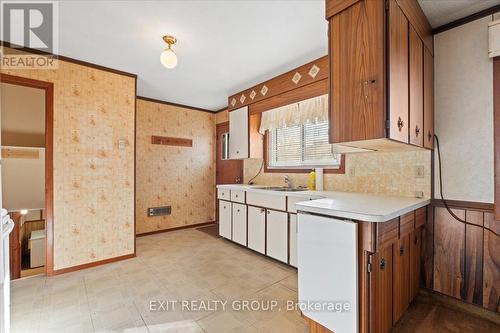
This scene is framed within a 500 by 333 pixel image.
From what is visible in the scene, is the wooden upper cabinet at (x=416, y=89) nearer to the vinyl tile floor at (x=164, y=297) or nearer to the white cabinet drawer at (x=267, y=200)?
the white cabinet drawer at (x=267, y=200)

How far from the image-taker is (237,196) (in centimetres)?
343

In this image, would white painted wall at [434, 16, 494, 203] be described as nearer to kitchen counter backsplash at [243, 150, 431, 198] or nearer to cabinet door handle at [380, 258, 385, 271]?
kitchen counter backsplash at [243, 150, 431, 198]

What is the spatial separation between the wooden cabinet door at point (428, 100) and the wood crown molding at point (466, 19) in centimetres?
27

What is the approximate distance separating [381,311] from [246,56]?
271 cm

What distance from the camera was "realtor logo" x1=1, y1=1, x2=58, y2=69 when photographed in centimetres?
185

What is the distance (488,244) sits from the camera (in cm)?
182

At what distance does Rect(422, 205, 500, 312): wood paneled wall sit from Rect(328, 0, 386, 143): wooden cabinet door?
1.26 meters

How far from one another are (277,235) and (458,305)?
1712 mm

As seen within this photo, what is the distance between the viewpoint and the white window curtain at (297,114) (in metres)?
2.79

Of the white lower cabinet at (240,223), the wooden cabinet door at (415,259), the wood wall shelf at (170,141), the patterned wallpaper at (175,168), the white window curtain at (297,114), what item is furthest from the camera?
the wood wall shelf at (170,141)

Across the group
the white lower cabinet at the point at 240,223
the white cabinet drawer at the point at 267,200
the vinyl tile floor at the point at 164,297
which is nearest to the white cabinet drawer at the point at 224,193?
the white lower cabinet at the point at 240,223

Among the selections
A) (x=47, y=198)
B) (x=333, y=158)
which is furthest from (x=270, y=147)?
(x=47, y=198)

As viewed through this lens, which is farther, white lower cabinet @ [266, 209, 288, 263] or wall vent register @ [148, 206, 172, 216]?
wall vent register @ [148, 206, 172, 216]

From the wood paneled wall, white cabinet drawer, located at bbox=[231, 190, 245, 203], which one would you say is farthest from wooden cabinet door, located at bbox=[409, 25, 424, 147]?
white cabinet drawer, located at bbox=[231, 190, 245, 203]
